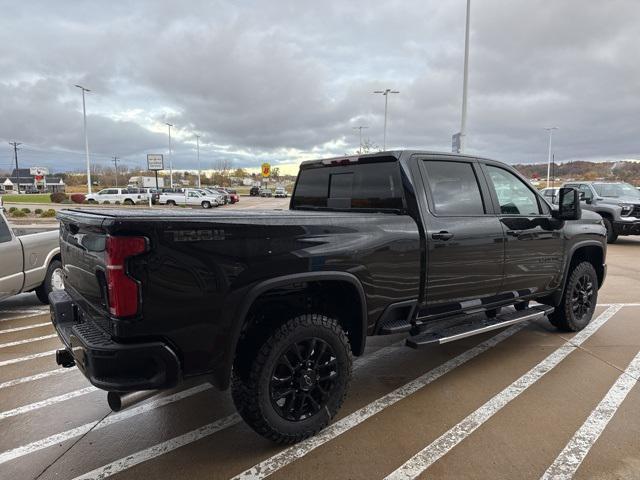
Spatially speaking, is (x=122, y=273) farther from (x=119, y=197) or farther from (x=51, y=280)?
(x=119, y=197)

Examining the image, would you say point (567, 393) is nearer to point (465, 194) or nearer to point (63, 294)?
point (465, 194)

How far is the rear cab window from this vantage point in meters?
3.78

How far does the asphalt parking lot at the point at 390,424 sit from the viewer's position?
285 cm

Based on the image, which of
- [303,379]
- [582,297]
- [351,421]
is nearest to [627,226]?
[582,297]

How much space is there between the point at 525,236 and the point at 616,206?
11.2 metres

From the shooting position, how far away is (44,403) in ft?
12.1

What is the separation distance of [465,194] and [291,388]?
231 centimetres

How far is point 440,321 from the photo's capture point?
3939mm

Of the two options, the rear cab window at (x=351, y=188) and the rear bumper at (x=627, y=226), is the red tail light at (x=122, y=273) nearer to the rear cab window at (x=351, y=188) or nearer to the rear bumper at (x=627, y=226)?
the rear cab window at (x=351, y=188)

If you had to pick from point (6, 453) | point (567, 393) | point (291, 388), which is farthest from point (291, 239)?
point (567, 393)

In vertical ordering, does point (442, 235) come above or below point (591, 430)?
above

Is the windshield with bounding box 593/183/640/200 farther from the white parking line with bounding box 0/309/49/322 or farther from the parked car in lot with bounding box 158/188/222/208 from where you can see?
the parked car in lot with bounding box 158/188/222/208

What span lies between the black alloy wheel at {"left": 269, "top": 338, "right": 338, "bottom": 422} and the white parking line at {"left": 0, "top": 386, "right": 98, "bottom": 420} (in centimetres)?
194

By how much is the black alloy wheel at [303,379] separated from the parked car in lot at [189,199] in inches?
1480
